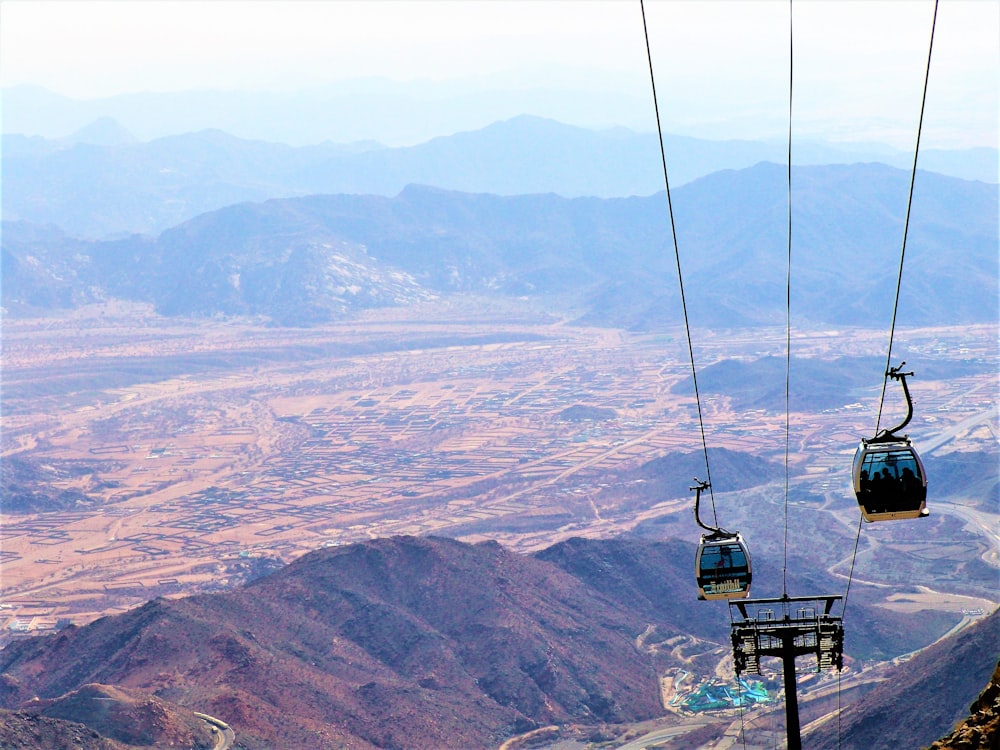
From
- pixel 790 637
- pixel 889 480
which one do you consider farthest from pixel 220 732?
pixel 889 480

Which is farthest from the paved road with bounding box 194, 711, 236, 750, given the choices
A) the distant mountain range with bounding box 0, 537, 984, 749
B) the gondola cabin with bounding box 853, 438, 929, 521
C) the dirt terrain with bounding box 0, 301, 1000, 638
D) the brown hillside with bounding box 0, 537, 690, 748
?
the dirt terrain with bounding box 0, 301, 1000, 638

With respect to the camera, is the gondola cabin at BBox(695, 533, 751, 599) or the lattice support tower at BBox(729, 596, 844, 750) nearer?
the lattice support tower at BBox(729, 596, 844, 750)

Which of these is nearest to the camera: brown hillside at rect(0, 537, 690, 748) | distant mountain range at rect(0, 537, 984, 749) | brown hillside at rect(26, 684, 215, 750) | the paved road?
brown hillside at rect(26, 684, 215, 750)

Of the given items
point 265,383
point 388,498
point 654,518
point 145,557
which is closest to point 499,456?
point 388,498

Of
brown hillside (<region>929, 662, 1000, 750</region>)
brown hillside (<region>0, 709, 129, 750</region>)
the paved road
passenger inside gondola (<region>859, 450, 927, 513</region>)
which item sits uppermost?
passenger inside gondola (<region>859, 450, 927, 513</region>)

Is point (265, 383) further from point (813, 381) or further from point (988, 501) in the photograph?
point (988, 501)

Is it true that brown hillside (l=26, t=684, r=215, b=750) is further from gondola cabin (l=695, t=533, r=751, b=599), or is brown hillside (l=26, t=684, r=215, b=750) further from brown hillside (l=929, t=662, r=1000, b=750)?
brown hillside (l=929, t=662, r=1000, b=750)

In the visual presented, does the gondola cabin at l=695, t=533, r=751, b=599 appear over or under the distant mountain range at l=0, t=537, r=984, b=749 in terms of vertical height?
over
